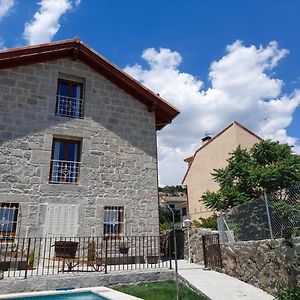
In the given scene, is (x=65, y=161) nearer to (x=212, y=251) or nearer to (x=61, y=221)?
(x=61, y=221)

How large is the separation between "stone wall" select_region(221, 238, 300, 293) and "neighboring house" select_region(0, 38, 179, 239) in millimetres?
3804

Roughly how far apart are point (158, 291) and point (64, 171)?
19.6 feet

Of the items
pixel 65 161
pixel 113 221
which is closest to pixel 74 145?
pixel 65 161

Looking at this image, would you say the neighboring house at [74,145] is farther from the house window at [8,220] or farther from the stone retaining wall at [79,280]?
the stone retaining wall at [79,280]

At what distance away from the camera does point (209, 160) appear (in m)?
26.2

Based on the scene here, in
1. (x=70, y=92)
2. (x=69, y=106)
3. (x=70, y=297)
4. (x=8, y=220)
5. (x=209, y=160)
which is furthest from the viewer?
(x=209, y=160)

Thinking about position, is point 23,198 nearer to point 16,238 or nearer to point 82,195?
point 16,238

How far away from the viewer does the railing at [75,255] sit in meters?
9.37

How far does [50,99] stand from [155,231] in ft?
22.4

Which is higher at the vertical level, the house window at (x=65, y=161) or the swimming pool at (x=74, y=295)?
the house window at (x=65, y=161)

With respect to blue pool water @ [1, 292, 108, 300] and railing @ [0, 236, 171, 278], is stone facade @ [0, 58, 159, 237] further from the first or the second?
blue pool water @ [1, 292, 108, 300]

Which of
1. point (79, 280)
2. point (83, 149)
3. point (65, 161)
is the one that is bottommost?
point (79, 280)

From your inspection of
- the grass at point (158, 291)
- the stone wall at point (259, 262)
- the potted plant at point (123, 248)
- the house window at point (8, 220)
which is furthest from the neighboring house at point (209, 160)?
the house window at point (8, 220)

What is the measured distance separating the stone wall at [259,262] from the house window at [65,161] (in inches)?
251
